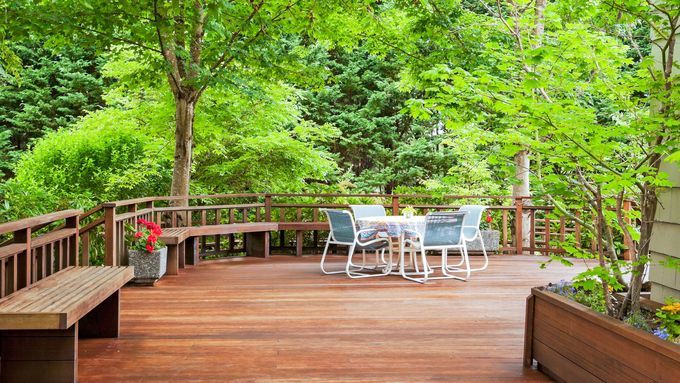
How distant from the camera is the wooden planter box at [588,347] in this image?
2.27 m

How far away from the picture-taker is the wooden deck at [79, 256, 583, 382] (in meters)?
3.29

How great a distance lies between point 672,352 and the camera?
2.14 metres

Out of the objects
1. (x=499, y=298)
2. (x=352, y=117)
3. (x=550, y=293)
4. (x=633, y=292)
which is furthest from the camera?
(x=352, y=117)

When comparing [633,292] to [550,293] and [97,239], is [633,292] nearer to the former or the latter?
[550,293]

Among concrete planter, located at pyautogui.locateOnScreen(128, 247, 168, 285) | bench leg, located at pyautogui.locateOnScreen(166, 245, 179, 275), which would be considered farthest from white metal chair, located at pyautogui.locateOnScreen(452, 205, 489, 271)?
concrete planter, located at pyautogui.locateOnScreen(128, 247, 168, 285)

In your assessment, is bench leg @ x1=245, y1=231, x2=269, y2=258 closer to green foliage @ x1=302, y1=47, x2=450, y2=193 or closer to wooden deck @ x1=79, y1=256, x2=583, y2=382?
wooden deck @ x1=79, y1=256, x2=583, y2=382

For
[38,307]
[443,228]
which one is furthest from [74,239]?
[443,228]

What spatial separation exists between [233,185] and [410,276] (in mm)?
4603

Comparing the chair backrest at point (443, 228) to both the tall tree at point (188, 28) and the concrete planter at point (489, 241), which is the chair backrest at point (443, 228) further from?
the tall tree at point (188, 28)

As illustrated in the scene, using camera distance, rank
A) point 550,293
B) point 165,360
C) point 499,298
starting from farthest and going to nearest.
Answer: point 499,298, point 165,360, point 550,293

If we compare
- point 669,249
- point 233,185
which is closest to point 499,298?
point 669,249

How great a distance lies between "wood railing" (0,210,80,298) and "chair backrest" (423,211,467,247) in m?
3.53

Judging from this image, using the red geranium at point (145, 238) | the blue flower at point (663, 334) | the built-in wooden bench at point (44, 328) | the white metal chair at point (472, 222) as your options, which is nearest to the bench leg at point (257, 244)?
the red geranium at point (145, 238)

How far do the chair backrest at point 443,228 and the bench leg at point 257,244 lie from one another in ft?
9.93
